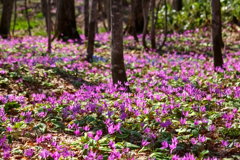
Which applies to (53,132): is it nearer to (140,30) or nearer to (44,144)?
(44,144)

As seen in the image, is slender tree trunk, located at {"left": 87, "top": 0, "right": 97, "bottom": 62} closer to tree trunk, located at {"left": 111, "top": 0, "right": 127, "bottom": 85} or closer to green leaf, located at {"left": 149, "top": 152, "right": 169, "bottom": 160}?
tree trunk, located at {"left": 111, "top": 0, "right": 127, "bottom": 85}

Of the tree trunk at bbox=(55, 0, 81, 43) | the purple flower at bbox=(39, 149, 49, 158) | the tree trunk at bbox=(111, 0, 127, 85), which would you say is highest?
the tree trunk at bbox=(55, 0, 81, 43)

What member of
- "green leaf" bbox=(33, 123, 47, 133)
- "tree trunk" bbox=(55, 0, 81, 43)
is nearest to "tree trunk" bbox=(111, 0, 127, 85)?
"green leaf" bbox=(33, 123, 47, 133)

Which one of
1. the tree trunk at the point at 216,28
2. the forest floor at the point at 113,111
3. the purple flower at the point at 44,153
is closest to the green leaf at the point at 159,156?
the forest floor at the point at 113,111

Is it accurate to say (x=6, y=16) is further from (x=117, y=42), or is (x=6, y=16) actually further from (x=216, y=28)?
(x=216, y=28)

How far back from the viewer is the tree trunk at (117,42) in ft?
18.7

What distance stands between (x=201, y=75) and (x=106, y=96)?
2.97 meters

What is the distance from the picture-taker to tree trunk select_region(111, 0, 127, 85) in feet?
18.7

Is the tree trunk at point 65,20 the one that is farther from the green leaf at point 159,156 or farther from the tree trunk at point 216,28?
the green leaf at point 159,156

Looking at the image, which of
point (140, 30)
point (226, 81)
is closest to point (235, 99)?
point (226, 81)

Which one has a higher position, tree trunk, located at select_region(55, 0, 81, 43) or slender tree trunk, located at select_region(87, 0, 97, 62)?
tree trunk, located at select_region(55, 0, 81, 43)

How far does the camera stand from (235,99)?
17.0ft

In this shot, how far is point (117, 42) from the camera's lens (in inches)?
231

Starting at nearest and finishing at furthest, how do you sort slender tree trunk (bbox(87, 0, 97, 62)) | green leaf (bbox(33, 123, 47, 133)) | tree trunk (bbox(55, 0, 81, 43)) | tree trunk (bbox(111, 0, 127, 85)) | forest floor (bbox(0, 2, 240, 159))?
forest floor (bbox(0, 2, 240, 159)) < green leaf (bbox(33, 123, 47, 133)) < tree trunk (bbox(111, 0, 127, 85)) < slender tree trunk (bbox(87, 0, 97, 62)) < tree trunk (bbox(55, 0, 81, 43))
